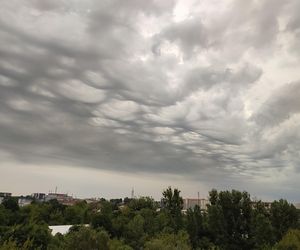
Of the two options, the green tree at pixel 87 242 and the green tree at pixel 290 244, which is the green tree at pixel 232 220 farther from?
the green tree at pixel 87 242

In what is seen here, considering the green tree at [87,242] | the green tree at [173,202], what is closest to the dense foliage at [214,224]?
the green tree at [173,202]

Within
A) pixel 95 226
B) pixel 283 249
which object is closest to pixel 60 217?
pixel 95 226

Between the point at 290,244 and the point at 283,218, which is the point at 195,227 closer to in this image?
the point at 283,218

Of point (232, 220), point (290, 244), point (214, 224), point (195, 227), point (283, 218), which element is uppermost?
point (283, 218)

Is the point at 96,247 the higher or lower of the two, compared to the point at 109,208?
lower

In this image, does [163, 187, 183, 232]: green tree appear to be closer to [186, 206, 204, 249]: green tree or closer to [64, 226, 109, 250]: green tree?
[186, 206, 204, 249]: green tree

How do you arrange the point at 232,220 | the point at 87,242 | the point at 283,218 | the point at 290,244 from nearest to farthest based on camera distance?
the point at 87,242
the point at 290,244
the point at 232,220
the point at 283,218

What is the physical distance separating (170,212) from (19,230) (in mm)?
45021

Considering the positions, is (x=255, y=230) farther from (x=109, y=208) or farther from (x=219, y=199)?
(x=109, y=208)

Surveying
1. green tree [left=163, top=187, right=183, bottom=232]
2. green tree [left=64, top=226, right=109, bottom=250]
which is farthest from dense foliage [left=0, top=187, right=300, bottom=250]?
green tree [left=64, top=226, right=109, bottom=250]

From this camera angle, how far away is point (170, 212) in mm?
86500

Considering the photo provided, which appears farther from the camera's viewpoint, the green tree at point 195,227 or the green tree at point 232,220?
the green tree at point 195,227

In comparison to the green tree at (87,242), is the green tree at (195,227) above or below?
above

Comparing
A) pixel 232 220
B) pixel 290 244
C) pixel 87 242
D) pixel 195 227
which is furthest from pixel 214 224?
pixel 87 242
